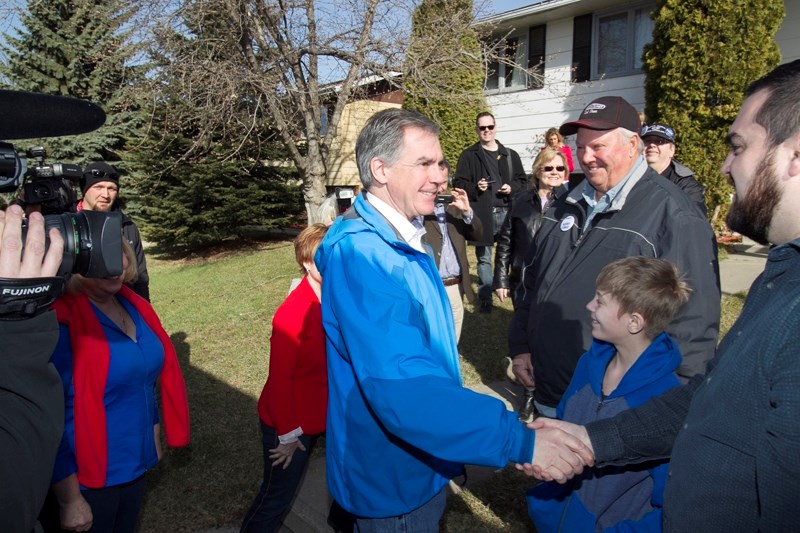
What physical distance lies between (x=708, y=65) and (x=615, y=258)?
863cm

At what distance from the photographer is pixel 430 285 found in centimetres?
201

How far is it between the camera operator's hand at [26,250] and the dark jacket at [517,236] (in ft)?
14.1

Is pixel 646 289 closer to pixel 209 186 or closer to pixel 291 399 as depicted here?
pixel 291 399

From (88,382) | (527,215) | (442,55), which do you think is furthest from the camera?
(442,55)

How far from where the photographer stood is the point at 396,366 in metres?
1.69

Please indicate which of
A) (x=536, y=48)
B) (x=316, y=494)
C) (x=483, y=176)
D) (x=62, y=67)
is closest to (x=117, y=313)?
(x=316, y=494)

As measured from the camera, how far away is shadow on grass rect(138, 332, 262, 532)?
3.71 metres

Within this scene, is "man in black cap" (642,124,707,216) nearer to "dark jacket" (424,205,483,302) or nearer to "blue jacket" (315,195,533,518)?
"dark jacket" (424,205,483,302)

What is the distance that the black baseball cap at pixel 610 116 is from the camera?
2891 mm

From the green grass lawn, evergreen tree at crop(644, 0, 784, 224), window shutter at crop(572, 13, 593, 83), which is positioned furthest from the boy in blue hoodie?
window shutter at crop(572, 13, 593, 83)

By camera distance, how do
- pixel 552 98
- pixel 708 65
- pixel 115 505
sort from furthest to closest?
pixel 552 98 < pixel 708 65 < pixel 115 505

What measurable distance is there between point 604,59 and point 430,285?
1205cm

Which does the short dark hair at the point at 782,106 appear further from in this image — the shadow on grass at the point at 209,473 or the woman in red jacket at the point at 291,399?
the shadow on grass at the point at 209,473

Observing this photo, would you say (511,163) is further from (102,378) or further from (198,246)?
(198,246)
